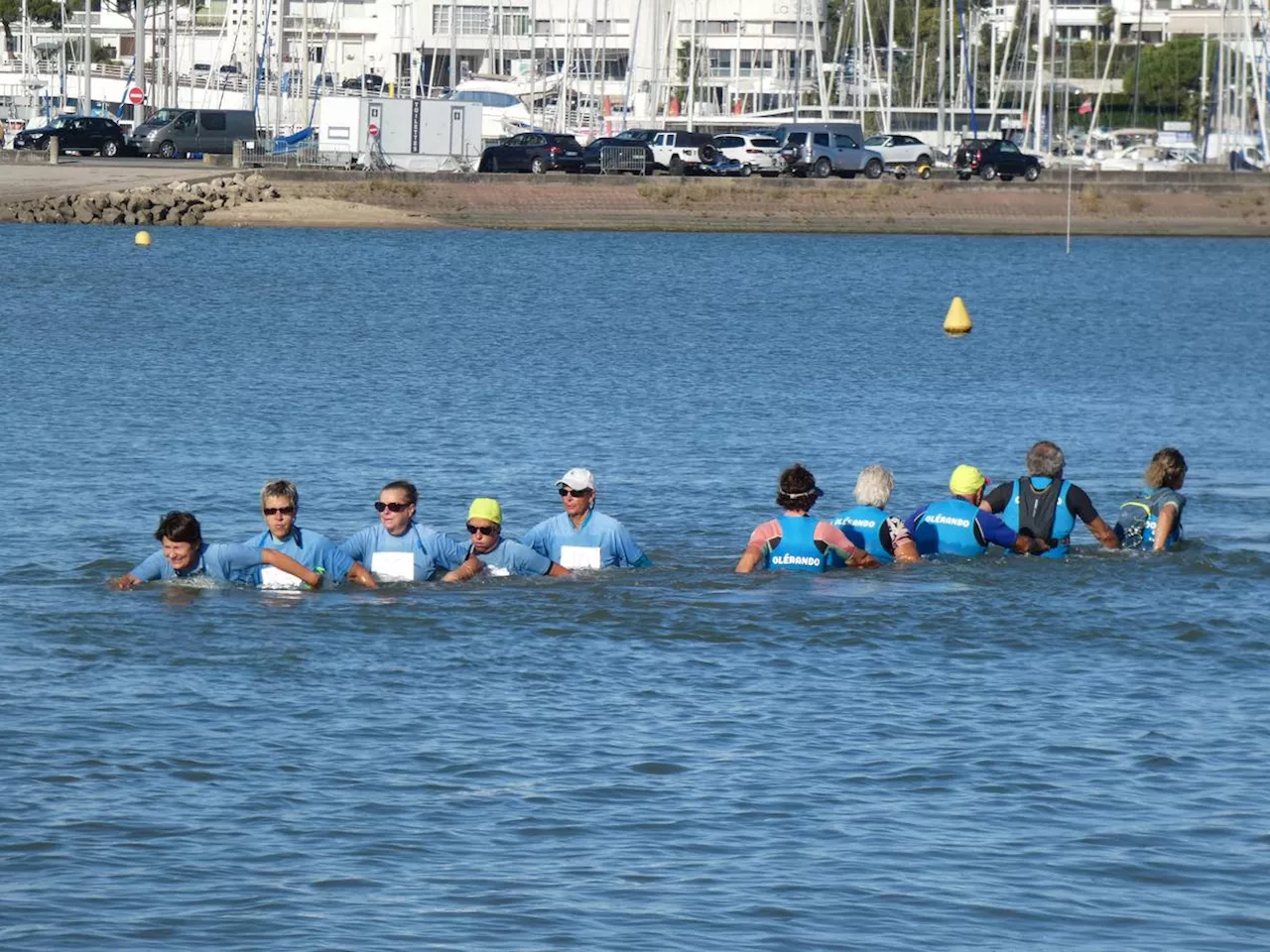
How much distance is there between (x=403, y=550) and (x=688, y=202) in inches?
2060

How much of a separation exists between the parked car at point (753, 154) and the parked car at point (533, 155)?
16.1ft

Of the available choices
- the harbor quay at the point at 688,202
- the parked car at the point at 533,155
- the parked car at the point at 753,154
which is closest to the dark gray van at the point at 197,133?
the harbor quay at the point at 688,202

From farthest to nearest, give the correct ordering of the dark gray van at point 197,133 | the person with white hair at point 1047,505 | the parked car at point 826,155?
the dark gray van at point 197,133 < the parked car at point 826,155 < the person with white hair at point 1047,505

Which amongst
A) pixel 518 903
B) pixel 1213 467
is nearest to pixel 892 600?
pixel 518 903

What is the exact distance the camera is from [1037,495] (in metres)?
17.2

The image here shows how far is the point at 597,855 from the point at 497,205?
5778 centimetres

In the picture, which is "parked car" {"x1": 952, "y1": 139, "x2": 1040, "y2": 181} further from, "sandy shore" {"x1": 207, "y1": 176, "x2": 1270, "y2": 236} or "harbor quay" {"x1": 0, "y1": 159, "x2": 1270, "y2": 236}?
"sandy shore" {"x1": 207, "y1": 176, "x2": 1270, "y2": 236}

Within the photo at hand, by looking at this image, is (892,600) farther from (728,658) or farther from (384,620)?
(384,620)

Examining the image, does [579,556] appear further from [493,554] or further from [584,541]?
[493,554]

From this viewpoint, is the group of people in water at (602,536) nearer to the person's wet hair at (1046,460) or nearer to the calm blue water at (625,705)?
the person's wet hair at (1046,460)

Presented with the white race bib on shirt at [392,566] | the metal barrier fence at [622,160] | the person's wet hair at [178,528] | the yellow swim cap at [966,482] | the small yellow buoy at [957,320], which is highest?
the metal barrier fence at [622,160]

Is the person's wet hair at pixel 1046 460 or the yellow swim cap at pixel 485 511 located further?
the person's wet hair at pixel 1046 460

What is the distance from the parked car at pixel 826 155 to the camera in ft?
234

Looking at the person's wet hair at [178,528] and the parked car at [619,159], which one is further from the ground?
the parked car at [619,159]
